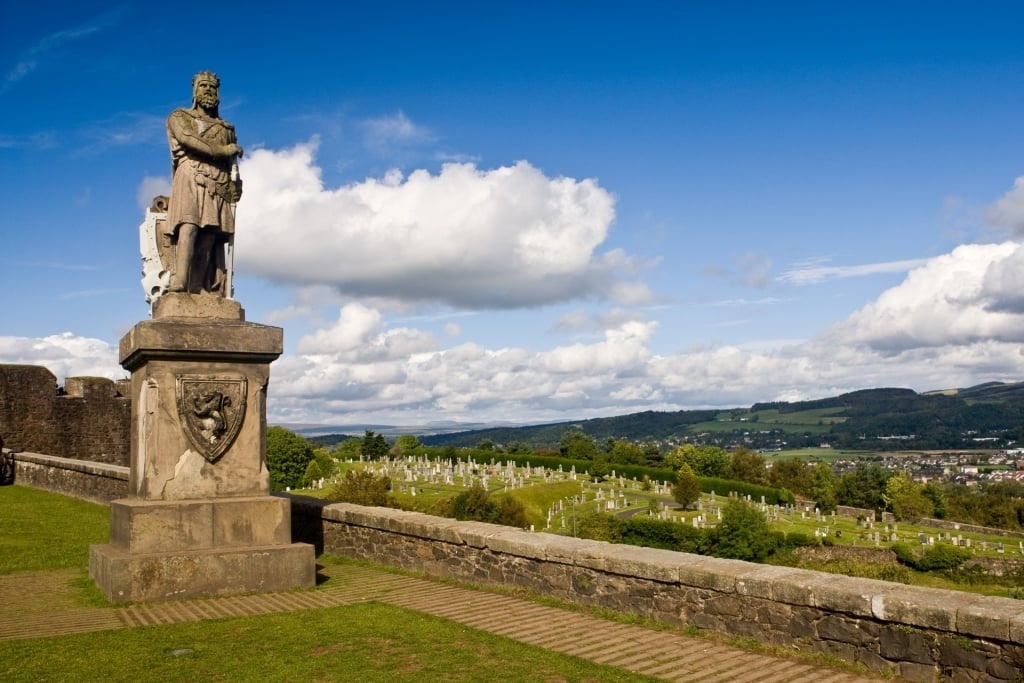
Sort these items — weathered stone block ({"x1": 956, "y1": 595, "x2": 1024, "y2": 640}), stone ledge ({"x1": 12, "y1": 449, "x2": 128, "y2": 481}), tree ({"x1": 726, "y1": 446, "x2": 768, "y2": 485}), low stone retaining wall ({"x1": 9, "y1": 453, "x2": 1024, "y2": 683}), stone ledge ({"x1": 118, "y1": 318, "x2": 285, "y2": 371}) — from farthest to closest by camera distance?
tree ({"x1": 726, "y1": 446, "x2": 768, "y2": 485})
stone ledge ({"x1": 12, "y1": 449, "x2": 128, "y2": 481})
stone ledge ({"x1": 118, "y1": 318, "x2": 285, "y2": 371})
low stone retaining wall ({"x1": 9, "y1": 453, "x2": 1024, "y2": 683})
weathered stone block ({"x1": 956, "y1": 595, "x2": 1024, "y2": 640})

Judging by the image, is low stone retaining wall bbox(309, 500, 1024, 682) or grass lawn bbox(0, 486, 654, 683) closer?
low stone retaining wall bbox(309, 500, 1024, 682)

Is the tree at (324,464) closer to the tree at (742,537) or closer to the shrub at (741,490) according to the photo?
the tree at (742,537)

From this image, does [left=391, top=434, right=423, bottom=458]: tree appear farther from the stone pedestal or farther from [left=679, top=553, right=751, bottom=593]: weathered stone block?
[left=679, top=553, right=751, bottom=593]: weathered stone block

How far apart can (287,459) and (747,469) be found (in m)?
54.3

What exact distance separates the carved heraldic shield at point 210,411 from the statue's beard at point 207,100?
295 centimetres

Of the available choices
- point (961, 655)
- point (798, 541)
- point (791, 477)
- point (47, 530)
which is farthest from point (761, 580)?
point (791, 477)

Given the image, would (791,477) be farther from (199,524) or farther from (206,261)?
(199,524)

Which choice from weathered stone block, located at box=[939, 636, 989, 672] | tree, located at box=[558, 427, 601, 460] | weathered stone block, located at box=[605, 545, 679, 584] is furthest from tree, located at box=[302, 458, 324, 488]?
weathered stone block, located at box=[939, 636, 989, 672]

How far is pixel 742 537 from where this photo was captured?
46938 mm

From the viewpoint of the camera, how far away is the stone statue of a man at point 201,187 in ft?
28.9

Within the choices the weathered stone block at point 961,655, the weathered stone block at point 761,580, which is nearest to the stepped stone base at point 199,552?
the weathered stone block at point 761,580

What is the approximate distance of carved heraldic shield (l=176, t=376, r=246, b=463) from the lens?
8398 mm

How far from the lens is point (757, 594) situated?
6277 mm

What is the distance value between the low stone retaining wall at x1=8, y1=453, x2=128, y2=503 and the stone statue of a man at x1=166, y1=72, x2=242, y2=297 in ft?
25.4
